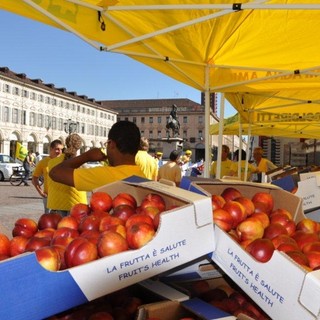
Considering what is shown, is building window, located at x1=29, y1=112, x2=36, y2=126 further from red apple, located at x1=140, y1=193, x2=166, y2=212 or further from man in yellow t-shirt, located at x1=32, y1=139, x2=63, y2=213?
red apple, located at x1=140, y1=193, x2=166, y2=212

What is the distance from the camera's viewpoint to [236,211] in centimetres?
204

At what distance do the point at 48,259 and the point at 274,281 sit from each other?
0.76 metres

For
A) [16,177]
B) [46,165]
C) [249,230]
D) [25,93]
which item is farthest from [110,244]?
[25,93]

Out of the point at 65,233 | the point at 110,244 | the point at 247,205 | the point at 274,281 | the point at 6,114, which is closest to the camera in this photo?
the point at 274,281

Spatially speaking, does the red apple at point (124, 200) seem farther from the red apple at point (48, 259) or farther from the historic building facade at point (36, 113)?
the historic building facade at point (36, 113)

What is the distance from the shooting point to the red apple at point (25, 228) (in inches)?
77.7

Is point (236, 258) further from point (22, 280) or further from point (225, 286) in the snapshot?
point (22, 280)

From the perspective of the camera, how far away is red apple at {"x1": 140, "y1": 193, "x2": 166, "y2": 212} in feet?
6.65

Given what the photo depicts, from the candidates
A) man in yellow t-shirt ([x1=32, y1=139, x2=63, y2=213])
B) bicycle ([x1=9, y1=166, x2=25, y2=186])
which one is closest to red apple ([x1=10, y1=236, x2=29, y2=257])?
man in yellow t-shirt ([x1=32, y1=139, x2=63, y2=213])

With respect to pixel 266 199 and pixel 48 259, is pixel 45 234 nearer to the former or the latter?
pixel 48 259

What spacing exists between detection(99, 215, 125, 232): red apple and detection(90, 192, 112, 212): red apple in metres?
0.28

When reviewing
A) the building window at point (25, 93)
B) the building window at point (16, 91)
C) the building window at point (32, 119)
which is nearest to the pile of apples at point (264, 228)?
the building window at point (16, 91)

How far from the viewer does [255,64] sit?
182 inches

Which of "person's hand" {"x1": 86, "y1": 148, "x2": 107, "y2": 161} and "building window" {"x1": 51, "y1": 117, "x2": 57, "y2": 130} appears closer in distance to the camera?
"person's hand" {"x1": 86, "y1": 148, "x2": 107, "y2": 161}
